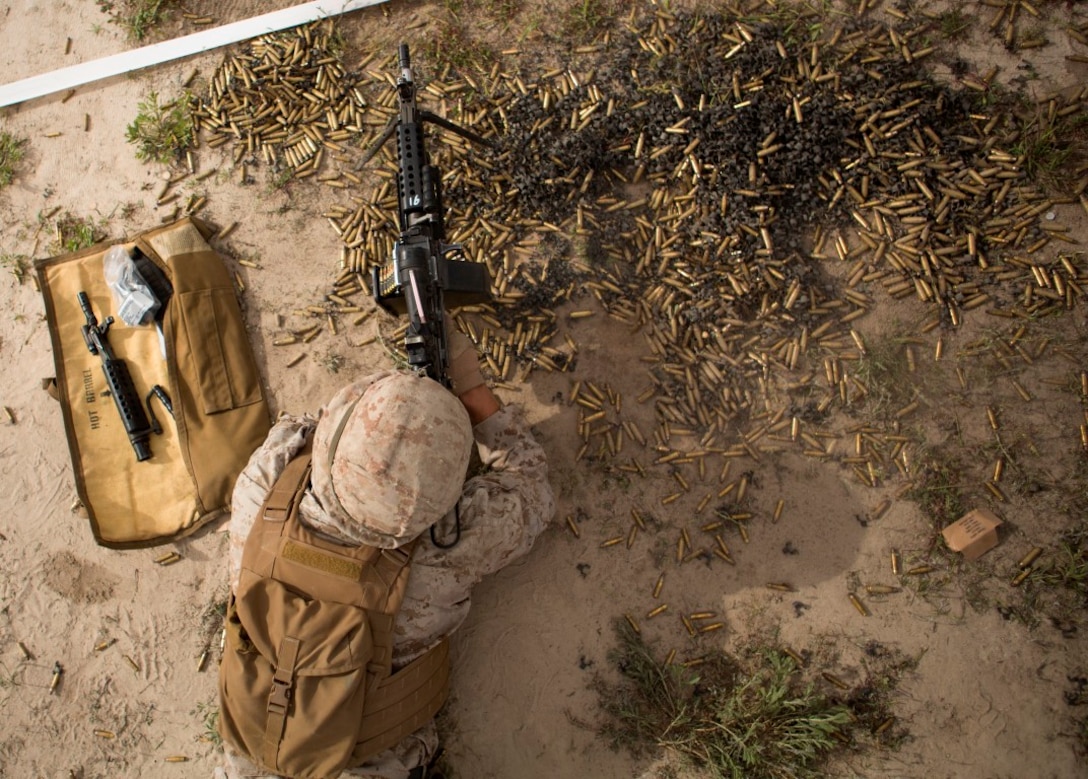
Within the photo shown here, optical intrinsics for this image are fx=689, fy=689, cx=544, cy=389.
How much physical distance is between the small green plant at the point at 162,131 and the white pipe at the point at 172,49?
1.56 ft

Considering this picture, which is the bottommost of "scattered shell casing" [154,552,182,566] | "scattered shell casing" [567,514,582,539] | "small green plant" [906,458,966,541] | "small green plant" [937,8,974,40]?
"scattered shell casing" [154,552,182,566]

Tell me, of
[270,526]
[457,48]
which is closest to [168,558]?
[270,526]

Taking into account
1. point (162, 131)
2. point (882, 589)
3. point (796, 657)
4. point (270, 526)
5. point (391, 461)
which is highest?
point (162, 131)

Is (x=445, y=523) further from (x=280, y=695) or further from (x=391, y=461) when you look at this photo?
(x=280, y=695)

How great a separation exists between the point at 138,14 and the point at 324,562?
246 inches

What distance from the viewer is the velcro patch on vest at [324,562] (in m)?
4.03

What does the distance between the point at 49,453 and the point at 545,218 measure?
16.5ft

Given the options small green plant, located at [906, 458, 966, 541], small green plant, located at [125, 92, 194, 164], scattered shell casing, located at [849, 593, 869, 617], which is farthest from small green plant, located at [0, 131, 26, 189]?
small green plant, located at [906, 458, 966, 541]

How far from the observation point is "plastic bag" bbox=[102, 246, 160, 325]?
591 cm

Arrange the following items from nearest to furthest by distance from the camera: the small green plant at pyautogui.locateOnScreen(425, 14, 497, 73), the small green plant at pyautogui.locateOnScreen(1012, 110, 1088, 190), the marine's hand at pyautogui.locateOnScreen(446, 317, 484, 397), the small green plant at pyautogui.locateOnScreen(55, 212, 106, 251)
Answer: the marine's hand at pyautogui.locateOnScreen(446, 317, 484, 397) → the small green plant at pyautogui.locateOnScreen(1012, 110, 1088, 190) → the small green plant at pyautogui.locateOnScreen(425, 14, 497, 73) → the small green plant at pyautogui.locateOnScreen(55, 212, 106, 251)

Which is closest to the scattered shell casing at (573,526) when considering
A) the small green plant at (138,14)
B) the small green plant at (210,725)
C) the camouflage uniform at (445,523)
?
the camouflage uniform at (445,523)

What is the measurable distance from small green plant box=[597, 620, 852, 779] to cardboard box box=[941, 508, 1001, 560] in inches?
→ 60.2

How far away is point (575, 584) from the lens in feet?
18.5

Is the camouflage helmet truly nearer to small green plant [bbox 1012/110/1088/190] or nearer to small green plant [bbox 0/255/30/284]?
small green plant [bbox 0/255/30/284]
